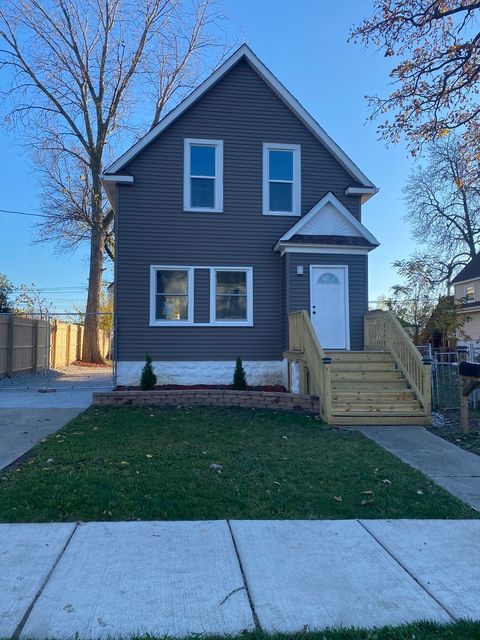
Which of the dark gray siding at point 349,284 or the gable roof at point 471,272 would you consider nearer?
the dark gray siding at point 349,284

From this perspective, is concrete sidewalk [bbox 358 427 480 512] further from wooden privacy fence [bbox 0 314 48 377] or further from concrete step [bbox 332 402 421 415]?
wooden privacy fence [bbox 0 314 48 377]

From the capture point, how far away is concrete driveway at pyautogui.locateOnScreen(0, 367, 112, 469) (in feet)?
22.9

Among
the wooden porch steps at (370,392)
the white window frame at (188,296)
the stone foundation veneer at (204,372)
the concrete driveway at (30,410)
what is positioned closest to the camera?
the concrete driveway at (30,410)

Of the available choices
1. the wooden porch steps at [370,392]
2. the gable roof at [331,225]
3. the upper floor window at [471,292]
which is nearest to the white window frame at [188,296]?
the gable roof at [331,225]

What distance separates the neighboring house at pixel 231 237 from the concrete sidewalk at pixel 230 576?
7.91 meters

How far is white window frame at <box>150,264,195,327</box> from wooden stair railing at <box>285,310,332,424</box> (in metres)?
2.46

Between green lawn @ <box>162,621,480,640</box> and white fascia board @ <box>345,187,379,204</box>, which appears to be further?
white fascia board @ <box>345,187,379,204</box>

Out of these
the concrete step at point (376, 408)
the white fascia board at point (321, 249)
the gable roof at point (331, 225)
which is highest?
the gable roof at point (331, 225)

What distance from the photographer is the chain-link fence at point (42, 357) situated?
46.9ft

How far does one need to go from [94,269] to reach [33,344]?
575 centimetres

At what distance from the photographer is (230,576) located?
331 cm

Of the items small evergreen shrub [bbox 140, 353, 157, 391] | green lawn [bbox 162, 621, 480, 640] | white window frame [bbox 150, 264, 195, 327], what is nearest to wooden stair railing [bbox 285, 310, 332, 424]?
white window frame [bbox 150, 264, 195, 327]

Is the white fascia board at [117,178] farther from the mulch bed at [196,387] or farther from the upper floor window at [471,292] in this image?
the upper floor window at [471,292]

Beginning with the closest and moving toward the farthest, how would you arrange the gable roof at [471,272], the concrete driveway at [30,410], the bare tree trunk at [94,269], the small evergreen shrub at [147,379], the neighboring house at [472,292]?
the concrete driveway at [30,410]
the small evergreen shrub at [147,379]
the bare tree trunk at [94,269]
the neighboring house at [472,292]
the gable roof at [471,272]
